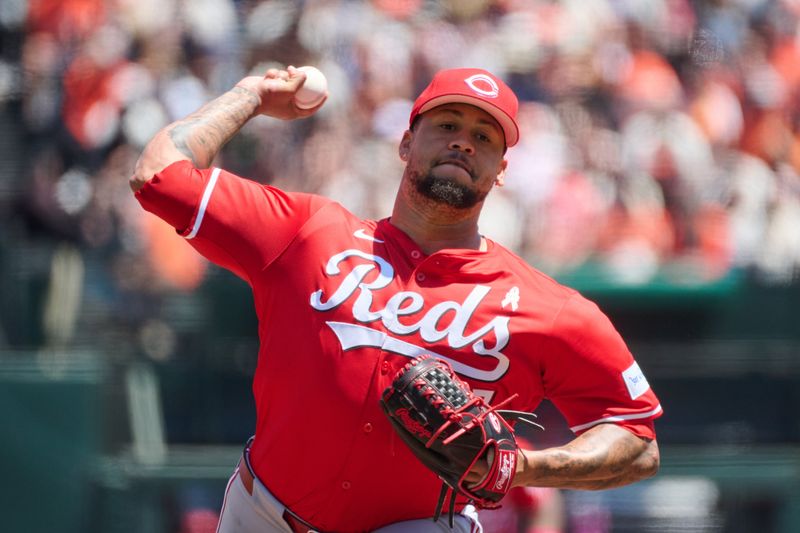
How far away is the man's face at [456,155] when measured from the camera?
2854 mm

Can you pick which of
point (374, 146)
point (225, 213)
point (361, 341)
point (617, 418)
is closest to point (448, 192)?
point (361, 341)

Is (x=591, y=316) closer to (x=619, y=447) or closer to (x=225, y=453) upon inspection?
(x=619, y=447)

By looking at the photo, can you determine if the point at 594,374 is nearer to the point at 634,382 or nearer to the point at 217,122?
the point at 634,382

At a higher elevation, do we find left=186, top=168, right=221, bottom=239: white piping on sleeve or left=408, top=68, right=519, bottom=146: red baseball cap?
left=408, top=68, right=519, bottom=146: red baseball cap

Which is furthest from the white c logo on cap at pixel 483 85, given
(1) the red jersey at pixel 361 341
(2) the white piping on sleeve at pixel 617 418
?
(2) the white piping on sleeve at pixel 617 418

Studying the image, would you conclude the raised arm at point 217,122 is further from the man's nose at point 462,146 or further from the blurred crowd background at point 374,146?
the blurred crowd background at point 374,146

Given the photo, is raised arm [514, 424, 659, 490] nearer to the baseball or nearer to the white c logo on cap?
the white c logo on cap

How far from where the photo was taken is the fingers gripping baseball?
10.1 ft

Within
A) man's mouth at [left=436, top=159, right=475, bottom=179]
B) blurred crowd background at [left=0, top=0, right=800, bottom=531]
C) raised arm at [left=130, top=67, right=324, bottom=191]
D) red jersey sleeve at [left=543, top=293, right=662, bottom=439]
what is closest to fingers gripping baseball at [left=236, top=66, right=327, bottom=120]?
raised arm at [left=130, top=67, right=324, bottom=191]

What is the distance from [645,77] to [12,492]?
4711 millimetres

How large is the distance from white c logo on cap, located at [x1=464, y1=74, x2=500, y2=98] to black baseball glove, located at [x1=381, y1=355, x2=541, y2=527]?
29.8 inches

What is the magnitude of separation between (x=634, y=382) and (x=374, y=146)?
4.54 m

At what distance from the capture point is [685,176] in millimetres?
7156

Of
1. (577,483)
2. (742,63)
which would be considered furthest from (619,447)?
(742,63)
